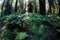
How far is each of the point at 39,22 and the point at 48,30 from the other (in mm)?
432

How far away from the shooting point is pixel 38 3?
717 centimetres

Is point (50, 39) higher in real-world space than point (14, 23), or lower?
lower

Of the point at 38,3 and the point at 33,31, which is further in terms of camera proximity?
the point at 38,3

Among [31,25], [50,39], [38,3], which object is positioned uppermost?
[38,3]

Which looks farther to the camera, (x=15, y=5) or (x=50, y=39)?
(x=15, y=5)

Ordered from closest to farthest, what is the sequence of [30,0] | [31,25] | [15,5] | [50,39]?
[50,39], [31,25], [30,0], [15,5]

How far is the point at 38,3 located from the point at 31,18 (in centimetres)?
209

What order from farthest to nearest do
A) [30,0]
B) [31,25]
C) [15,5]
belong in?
[15,5]
[30,0]
[31,25]

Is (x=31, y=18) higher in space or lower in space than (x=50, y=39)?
higher

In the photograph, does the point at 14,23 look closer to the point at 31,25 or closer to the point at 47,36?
the point at 31,25

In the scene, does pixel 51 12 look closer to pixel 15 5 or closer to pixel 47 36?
pixel 15 5

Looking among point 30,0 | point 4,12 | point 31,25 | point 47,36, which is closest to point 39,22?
point 31,25

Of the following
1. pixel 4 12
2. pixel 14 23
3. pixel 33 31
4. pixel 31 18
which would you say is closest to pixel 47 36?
pixel 33 31

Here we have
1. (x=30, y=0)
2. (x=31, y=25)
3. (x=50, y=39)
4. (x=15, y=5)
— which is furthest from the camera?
(x=15, y=5)
